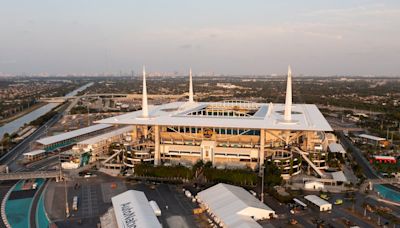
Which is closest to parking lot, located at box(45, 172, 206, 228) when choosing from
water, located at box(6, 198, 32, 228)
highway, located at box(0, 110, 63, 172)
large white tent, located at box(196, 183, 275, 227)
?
large white tent, located at box(196, 183, 275, 227)

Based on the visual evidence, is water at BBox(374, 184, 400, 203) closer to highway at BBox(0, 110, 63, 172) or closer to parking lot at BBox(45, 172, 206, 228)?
parking lot at BBox(45, 172, 206, 228)

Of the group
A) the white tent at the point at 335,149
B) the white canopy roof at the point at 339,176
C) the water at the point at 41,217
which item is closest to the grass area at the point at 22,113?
the water at the point at 41,217

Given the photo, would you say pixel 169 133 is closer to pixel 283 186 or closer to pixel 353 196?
pixel 283 186

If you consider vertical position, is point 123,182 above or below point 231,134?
below

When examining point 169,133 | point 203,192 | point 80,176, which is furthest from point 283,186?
point 80,176

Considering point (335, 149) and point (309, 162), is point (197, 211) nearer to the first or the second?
point (309, 162)

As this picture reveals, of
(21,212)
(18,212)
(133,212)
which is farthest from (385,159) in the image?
(18,212)
